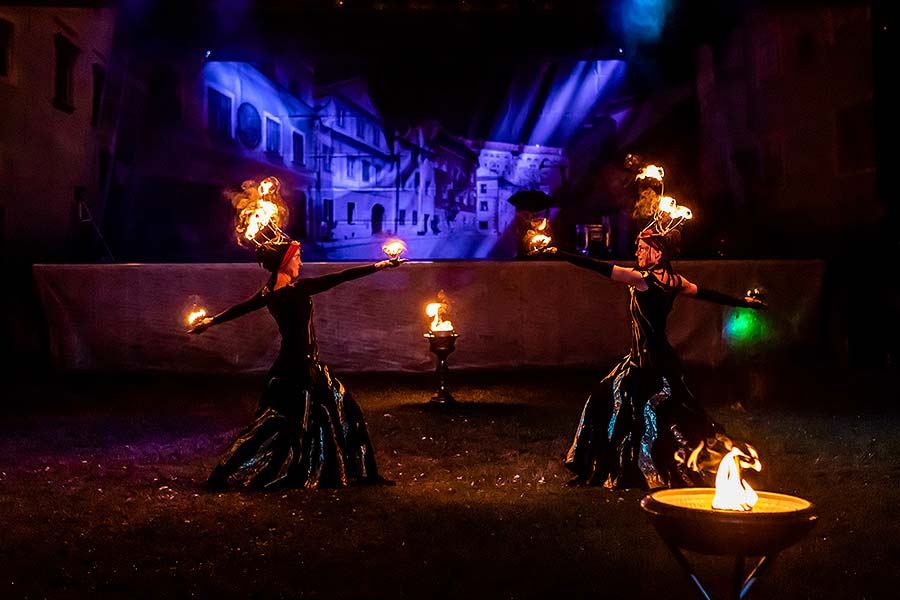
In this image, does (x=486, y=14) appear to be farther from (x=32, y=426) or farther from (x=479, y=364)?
(x=32, y=426)

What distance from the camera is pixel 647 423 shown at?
663 centimetres

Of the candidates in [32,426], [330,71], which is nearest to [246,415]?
[32,426]

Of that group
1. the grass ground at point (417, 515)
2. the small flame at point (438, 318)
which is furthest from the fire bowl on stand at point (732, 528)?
the small flame at point (438, 318)

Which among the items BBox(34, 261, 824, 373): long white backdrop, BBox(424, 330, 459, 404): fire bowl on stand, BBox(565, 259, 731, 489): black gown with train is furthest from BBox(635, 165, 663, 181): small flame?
BBox(34, 261, 824, 373): long white backdrop

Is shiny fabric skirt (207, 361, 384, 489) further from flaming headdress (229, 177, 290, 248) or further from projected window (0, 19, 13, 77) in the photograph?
projected window (0, 19, 13, 77)

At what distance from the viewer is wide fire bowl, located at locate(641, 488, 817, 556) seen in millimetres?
3150

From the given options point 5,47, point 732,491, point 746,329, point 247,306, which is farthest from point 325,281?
point 5,47

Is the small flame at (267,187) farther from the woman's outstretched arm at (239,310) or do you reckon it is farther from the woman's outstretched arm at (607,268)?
the woman's outstretched arm at (607,268)

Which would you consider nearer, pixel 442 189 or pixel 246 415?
pixel 246 415

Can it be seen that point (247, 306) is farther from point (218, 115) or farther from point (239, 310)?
point (218, 115)

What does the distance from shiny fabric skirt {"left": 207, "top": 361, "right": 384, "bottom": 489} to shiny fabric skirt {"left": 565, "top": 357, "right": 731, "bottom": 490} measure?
1684 millimetres

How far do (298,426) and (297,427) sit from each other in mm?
12

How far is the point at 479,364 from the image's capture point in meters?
14.4

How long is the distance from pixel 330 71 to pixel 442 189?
3.12 meters
